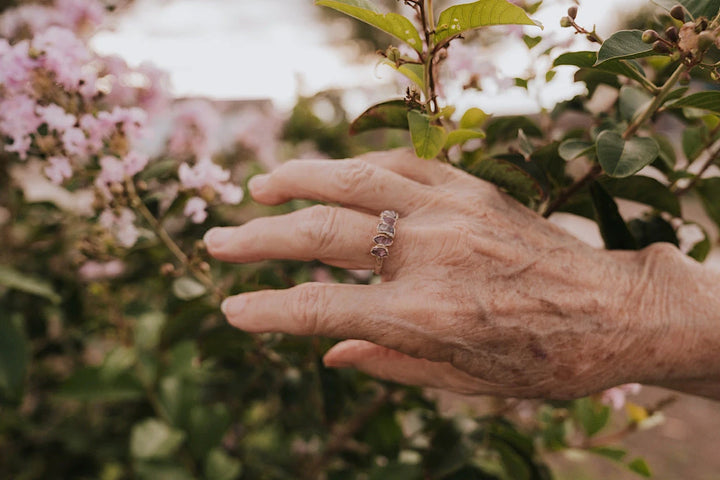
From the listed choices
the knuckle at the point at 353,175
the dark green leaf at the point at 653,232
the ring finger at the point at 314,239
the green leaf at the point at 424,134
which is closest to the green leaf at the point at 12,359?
the ring finger at the point at 314,239

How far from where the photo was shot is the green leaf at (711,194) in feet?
4.03

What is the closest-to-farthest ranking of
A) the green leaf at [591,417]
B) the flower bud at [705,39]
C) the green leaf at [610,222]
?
1. the flower bud at [705,39]
2. the green leaf at [610,222]
3. the green leaf at [591,417]

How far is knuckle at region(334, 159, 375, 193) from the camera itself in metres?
1.09

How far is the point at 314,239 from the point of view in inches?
41.4

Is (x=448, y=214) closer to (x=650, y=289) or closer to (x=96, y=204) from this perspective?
(x=650, y=289)

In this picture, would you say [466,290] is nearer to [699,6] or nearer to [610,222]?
[610,222]

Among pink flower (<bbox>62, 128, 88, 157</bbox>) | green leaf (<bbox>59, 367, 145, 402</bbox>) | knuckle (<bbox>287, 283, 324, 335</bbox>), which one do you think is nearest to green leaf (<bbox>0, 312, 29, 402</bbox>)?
green leaf (<bbox>59, 367, 145, 402</bbox>)

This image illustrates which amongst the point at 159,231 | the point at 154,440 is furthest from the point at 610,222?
the point at 154,440

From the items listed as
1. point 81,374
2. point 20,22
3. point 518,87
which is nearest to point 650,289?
point 518,87

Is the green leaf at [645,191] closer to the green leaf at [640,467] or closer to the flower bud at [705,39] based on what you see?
the flower bud at [705,39]

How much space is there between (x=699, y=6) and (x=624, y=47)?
211 millimetres

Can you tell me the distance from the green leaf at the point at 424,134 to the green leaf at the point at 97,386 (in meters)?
1.27

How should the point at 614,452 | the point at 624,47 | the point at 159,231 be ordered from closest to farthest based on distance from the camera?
the point at 624,47, the point at 159,231, the point at 614,452

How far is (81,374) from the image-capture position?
165 centimetres
